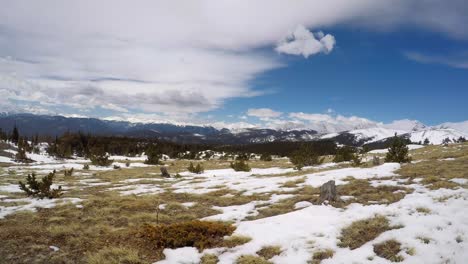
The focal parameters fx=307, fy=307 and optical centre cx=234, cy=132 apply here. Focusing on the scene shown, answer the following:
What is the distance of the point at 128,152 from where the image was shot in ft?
357

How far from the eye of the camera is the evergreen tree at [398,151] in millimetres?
26016

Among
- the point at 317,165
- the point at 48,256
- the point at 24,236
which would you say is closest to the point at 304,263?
the point at 48,256

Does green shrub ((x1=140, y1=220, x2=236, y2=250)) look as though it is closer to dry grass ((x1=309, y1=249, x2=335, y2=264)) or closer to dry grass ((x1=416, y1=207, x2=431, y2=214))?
dry grass ((x1=309, y1=249, x2=335, y2=264))

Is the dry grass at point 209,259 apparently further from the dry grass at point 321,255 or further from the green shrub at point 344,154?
the green shrub at point 344,154

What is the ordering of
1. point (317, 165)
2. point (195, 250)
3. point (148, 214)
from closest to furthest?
point (195, 250)
point (148, 214)
point (317, 165)

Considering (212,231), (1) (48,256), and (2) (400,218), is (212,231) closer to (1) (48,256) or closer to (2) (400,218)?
(1) (48,256)

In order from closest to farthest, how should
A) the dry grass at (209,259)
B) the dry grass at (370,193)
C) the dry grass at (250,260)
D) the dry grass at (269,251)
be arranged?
1. the dry grass at (250,260)
2. the dry grass at (209,259)
3. the dry grass at (269,251)
4. the dry grass at (370,193)

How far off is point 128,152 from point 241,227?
104498mm

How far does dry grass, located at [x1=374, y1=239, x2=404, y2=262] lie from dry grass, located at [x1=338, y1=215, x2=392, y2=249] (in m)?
0.51

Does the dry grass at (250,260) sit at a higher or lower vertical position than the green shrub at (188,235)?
lower

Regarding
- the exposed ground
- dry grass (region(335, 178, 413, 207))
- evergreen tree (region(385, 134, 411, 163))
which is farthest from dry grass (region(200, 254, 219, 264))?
evergreen tree (region(385, 134, 411, 163))

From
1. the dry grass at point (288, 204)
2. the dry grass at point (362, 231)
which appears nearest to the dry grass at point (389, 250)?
the dry grass at point (362, 231)

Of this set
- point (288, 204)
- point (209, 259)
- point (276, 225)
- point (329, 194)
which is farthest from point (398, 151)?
point (209, 259)

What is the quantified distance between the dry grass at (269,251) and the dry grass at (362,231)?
1869 millimetres
